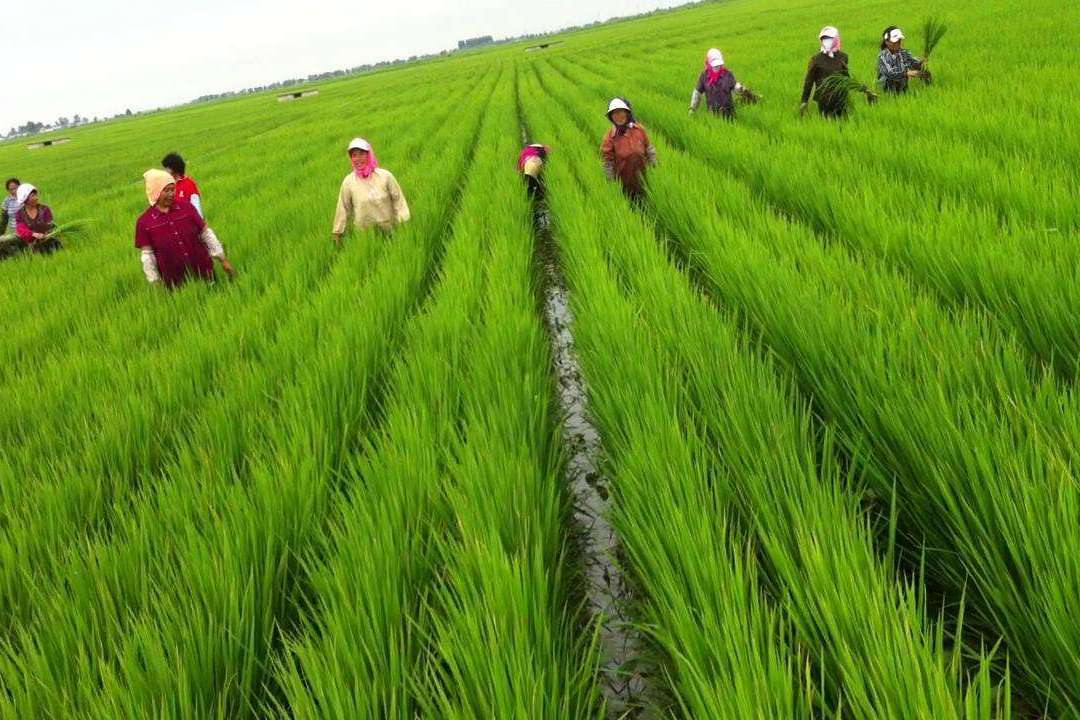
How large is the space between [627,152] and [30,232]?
657 cm

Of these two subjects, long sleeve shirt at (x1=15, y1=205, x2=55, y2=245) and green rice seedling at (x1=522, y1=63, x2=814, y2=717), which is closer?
green rice seedling at (x1=522, y1=63, x2=814, y2=717)

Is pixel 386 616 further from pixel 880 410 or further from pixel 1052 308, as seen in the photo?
pixel 1052 308

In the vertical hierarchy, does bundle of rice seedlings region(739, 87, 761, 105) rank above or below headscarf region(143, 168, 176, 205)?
above

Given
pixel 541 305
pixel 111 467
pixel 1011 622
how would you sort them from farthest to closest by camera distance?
pixel 541 305, pixel 111 467, pixel 1011 622

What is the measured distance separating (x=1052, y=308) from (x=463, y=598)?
5.73 ft

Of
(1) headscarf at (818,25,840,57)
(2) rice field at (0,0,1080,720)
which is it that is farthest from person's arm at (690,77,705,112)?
(2) rice field at (0,0,1080,720)

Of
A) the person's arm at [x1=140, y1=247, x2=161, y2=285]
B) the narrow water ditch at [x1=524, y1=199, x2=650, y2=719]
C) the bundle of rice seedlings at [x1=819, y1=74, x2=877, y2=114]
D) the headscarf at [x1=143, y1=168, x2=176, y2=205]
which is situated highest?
the bundle of rice seedlings at [x1=819, y1=74, x2=877, y2=114]

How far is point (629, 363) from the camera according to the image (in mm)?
1819

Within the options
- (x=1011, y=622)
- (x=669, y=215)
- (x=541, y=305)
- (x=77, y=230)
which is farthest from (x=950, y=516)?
(x=77, y=230)

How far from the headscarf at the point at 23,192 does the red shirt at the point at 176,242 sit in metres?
3.56

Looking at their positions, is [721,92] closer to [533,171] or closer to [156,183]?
[533,171]

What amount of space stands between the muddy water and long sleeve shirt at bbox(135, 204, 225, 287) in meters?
2.53

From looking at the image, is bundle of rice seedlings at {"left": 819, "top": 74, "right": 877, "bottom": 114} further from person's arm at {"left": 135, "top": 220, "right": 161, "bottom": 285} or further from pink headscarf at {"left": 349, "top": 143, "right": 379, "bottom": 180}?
person's arm at {"left": 135, "top": 220, "right": 161, "bottom": 285}

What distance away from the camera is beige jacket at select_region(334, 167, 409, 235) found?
14.3 ft
